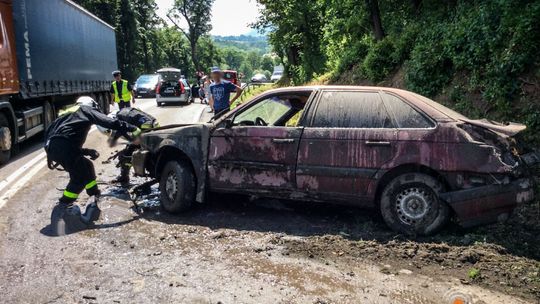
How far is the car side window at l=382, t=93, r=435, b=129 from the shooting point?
196 inches

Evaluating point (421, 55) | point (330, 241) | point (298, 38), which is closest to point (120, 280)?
point (330, 241)

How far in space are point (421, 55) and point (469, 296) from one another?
6842 mm

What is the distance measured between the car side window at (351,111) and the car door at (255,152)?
33 cm

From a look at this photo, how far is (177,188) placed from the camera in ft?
19.6

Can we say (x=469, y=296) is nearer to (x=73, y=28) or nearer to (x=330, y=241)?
(x=330, y=241)

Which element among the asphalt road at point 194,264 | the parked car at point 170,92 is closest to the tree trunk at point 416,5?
the asphalt road at point 194,264

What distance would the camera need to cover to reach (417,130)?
4.94 m

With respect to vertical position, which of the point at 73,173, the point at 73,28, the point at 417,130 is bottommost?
the point at 73,173

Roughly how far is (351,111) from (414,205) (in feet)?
3.89

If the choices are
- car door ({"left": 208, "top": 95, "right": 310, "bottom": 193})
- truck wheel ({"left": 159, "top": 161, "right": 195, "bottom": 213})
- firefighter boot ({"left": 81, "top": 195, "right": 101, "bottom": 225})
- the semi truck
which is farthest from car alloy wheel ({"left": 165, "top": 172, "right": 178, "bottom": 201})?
the semi truck

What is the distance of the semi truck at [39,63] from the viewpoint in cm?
1003

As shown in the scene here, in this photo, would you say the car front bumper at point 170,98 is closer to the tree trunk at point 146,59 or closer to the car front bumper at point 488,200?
the car front bumper at point 488,200

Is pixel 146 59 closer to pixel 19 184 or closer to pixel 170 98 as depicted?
pixel 170 98

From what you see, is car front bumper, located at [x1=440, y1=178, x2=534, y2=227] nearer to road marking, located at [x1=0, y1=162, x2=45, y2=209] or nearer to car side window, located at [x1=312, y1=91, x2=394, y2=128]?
car side window, located at [x1=312, y1=91, x2=394, y2=128]
